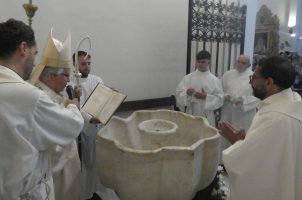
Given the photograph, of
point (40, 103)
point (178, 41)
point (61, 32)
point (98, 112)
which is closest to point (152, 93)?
point (178, 41)

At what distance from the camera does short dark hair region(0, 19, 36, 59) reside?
1643 mm

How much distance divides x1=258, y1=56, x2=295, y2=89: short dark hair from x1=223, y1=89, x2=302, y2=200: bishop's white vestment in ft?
0.24

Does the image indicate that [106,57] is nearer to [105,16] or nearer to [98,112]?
[105,16]

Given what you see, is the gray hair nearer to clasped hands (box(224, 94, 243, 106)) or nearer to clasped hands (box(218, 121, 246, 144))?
clasped hands (box(218, 121, 246, 144))

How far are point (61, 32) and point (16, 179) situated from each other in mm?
2362

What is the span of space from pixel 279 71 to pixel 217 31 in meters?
3.20

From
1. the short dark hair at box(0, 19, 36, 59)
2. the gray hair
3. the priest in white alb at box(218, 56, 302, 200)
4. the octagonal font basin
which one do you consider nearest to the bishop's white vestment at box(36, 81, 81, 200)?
the gray hair

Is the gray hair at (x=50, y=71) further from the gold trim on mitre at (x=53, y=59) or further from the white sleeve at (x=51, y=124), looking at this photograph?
the white sleeve at (x=51, y=124)

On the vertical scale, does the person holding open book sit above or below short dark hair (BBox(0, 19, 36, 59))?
below

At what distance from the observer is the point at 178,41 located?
494 centimetres

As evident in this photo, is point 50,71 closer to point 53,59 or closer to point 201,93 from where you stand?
point 53,59

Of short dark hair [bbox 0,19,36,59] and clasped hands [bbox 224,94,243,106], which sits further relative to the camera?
clasped hands [bbox 224,94,243,106]

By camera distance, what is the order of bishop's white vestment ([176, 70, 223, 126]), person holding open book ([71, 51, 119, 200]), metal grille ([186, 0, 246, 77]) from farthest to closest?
metal grille ([186, 0, 246, 77])
bishop's white vestment ([176, 70, 223, 126])
person holding open book ([71, 51, 119, 200])

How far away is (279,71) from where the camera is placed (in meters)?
2.10
